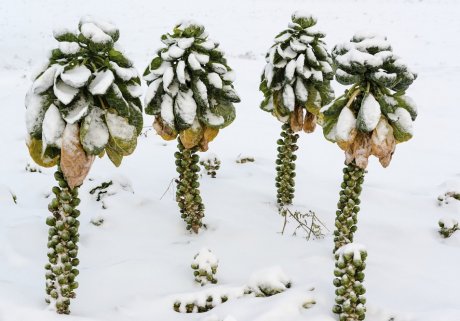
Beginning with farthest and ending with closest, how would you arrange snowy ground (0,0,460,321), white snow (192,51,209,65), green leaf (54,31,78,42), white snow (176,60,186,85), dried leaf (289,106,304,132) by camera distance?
1. dried leaf (289,106,304,132)
2. white snow (192,51,209,65)
3. white snow (176,60,186,85)
4. snowy ground (0,0,460,321)
5. green leaf (54,31,78,42)

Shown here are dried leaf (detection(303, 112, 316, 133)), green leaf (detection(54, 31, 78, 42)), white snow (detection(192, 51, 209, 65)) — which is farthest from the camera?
dried leaf (detection(303, 112, 316, 133))

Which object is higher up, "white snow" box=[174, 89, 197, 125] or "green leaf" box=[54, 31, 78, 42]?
"green leaf" box=[54, 31, 78, 42]

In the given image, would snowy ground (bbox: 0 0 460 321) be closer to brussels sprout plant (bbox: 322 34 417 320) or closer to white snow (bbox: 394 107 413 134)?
brussels sprout plant (bbox: 322 34 417 320)

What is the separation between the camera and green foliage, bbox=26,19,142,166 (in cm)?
323

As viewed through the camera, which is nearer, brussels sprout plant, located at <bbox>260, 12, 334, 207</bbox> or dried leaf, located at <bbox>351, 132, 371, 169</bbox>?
dried leaf, located at <bbox>351, 132, 371, 169</bbox>

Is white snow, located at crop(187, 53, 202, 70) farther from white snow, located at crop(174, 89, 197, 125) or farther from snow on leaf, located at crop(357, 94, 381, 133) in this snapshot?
snow on leaf, located at crop(357, 94, 381, 133)

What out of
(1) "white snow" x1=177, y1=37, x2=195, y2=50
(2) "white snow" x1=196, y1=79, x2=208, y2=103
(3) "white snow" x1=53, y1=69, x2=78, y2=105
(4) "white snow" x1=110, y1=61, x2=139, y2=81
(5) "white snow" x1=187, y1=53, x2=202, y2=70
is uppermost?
(1) "white snow" x1=177, y1=37, x2=195, y2=50

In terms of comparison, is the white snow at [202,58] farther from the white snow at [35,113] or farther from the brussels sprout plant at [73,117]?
the white snow at [35,113]

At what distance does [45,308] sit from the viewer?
351 centimetres

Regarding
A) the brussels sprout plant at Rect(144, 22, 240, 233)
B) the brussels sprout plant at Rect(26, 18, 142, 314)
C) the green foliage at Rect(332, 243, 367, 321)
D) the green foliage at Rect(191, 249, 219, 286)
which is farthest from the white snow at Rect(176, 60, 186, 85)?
the green foliage at Rect(332, 243, 367, 321)

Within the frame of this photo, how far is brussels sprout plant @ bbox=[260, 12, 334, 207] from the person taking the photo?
459cm

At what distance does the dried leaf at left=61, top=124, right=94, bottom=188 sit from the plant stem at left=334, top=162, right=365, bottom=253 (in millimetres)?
2027

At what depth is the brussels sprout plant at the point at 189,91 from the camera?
4.11 metres

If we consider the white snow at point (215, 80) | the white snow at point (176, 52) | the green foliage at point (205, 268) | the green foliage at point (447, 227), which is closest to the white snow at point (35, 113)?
the white snow at point (176, 52)
